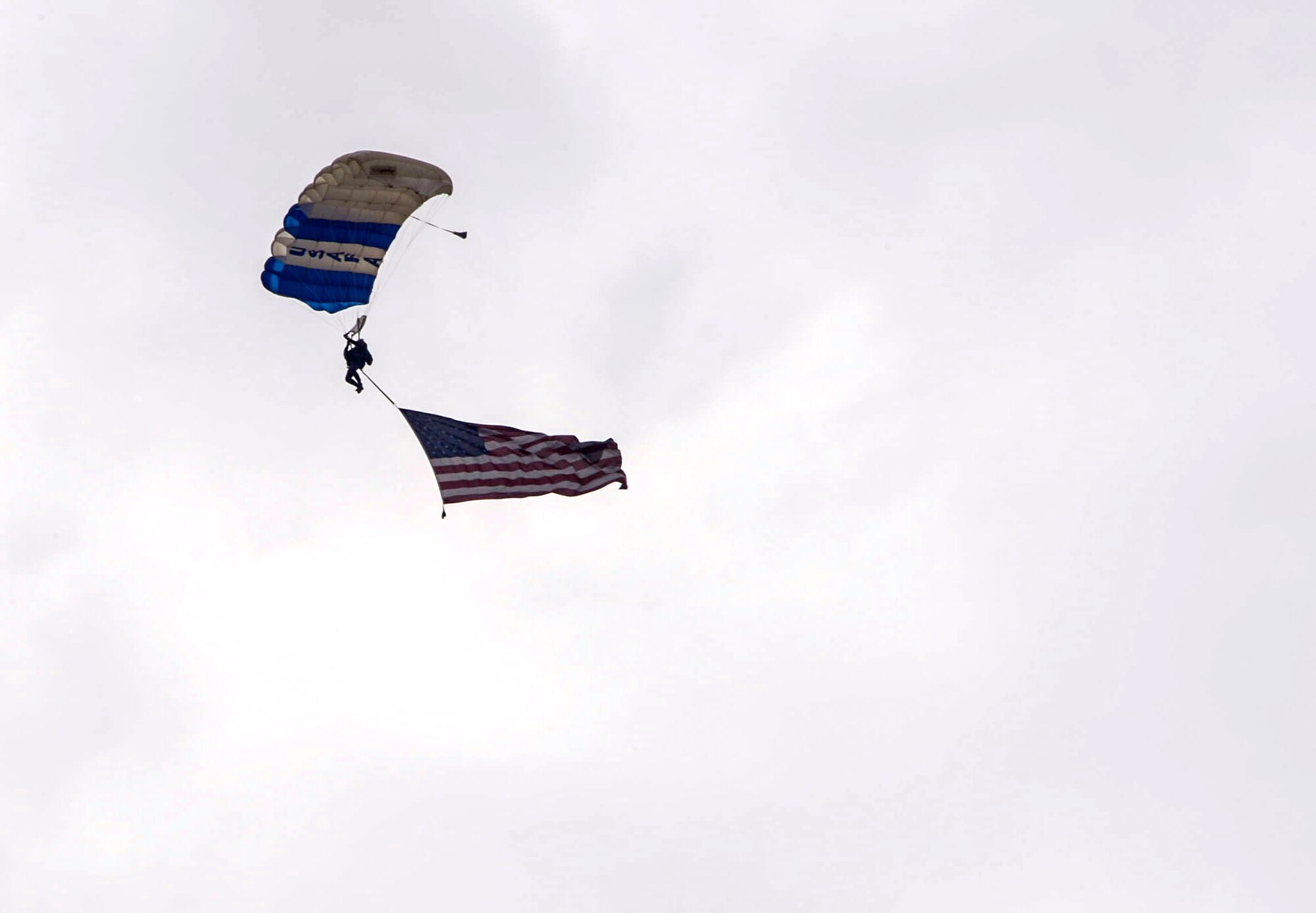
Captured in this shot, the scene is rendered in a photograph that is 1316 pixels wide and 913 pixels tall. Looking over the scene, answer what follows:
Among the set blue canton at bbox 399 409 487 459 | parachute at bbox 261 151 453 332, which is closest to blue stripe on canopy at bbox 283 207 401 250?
parachute at bbox 261 151 453 332

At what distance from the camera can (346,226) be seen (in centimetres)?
7012

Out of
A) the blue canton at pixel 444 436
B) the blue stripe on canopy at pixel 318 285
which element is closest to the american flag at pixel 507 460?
the blue canton at pixel 444 436

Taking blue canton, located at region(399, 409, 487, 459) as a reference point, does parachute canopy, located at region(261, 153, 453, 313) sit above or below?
above

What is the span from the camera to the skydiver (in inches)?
2790

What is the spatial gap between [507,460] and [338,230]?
736cm

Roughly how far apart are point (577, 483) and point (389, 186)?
8862 millimetres

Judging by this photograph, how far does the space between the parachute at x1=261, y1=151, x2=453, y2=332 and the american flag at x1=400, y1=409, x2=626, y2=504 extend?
428 centimetres

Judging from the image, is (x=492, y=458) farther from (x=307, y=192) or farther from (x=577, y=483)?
(x=307, y=192)

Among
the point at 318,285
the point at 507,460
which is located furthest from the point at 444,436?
the point at 318,285

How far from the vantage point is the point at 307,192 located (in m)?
68.6

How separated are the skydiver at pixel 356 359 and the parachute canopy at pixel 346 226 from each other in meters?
1.16

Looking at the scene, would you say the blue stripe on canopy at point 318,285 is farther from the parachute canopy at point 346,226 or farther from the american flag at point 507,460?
the american flag at point 507,460

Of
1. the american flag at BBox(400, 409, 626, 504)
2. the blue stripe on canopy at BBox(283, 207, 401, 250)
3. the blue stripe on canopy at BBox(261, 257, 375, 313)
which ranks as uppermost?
the blue stripe on canopy at BBox(283, 207, 401, 250)

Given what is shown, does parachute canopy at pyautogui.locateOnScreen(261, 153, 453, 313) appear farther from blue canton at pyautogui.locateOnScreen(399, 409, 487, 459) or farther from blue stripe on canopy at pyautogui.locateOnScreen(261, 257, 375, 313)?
blue canton at pyautogui.locateOnScreen(399, 409, 487, 459)
